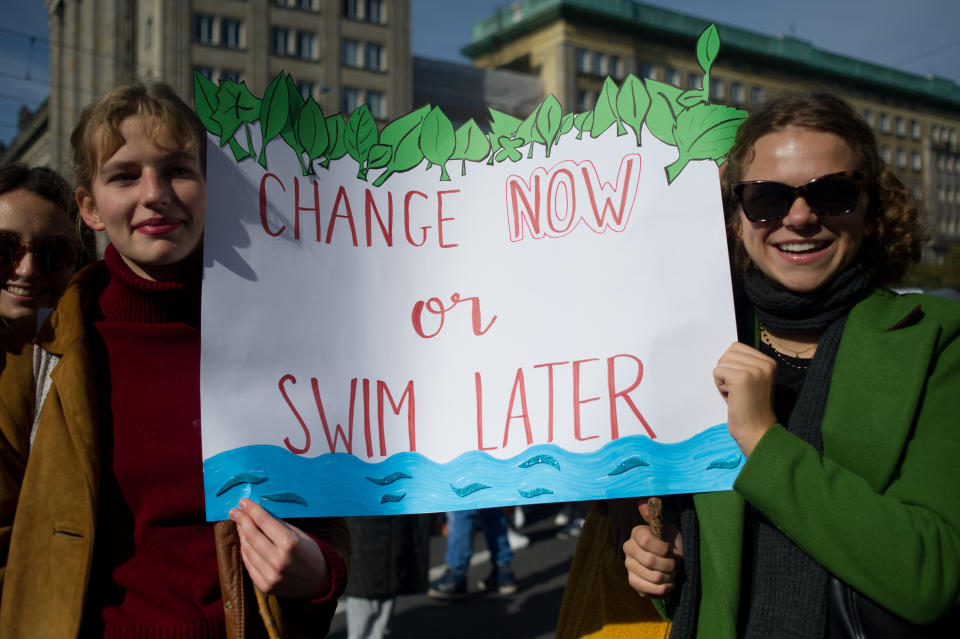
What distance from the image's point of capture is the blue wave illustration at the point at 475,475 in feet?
4.76

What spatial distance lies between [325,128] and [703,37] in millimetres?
765

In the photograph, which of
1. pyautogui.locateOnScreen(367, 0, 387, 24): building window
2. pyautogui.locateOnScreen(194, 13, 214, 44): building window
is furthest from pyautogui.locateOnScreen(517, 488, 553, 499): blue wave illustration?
pyautogui.locateOnScreen(367, 0, 387, 24): building window

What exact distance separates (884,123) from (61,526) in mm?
70035

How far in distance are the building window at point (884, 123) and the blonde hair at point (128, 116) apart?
226ft

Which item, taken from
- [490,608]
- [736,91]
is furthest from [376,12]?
[490,608]

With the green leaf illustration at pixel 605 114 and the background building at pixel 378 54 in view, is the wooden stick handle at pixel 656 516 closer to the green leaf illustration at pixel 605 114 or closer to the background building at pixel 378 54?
the green leaf illustration at pixel 605 114

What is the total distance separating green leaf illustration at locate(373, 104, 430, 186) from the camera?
5.07ft

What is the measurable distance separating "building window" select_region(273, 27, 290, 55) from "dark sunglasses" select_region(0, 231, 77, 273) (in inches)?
1351

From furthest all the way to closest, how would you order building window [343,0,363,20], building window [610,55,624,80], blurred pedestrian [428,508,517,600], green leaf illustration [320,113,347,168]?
building window [610,55,624,80], building window [343,0,363,20], blurred pedestrian [428,508,517,600], green leaf illustration [320,113,347,168]

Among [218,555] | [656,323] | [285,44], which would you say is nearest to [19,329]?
[218,555]

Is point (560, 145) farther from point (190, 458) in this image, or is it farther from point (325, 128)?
point (190, 458)

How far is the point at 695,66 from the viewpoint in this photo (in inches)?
1435

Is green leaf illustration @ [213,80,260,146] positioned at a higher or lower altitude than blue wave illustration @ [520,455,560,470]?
higher

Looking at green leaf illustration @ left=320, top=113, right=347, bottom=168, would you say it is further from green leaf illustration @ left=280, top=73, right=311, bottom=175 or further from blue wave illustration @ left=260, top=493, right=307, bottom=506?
blue wave illustration @ left=260, top=493, right=307, bottom=506
